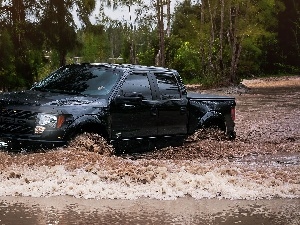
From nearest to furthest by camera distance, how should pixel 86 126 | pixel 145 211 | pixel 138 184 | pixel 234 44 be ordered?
1. pixel 145 211
2. pixel 138 184
3. pixel 86 126
4. pixel 234 44

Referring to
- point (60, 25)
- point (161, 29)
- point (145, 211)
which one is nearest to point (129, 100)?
point (145, 211)

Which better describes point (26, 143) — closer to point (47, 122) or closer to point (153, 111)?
point (47, 122)

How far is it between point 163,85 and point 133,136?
1.46 meters

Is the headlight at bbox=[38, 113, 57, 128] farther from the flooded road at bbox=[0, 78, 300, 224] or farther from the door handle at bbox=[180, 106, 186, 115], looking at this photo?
the door handle at bbox=[180, 106, 186, 115]

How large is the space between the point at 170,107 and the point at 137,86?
866 mm

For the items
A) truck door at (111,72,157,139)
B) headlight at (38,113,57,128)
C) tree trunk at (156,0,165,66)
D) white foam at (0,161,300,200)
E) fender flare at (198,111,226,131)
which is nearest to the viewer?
white foam at (0,161,300,200)

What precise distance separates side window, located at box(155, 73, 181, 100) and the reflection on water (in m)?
4.09

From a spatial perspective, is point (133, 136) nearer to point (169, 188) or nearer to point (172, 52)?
point (169, 188)

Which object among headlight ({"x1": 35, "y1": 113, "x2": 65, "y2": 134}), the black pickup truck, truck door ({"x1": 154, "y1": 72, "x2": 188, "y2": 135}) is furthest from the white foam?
truck door ({"x1": 154, "y1": 72, "x2": 188, "y2": 135})

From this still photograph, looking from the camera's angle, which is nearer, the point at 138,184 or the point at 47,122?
the point at 138,184

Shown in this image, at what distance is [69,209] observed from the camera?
6.86 meters

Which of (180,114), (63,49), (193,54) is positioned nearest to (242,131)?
(180,114)

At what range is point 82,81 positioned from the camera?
1059 cm

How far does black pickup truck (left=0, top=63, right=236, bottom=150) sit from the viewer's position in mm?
9203
